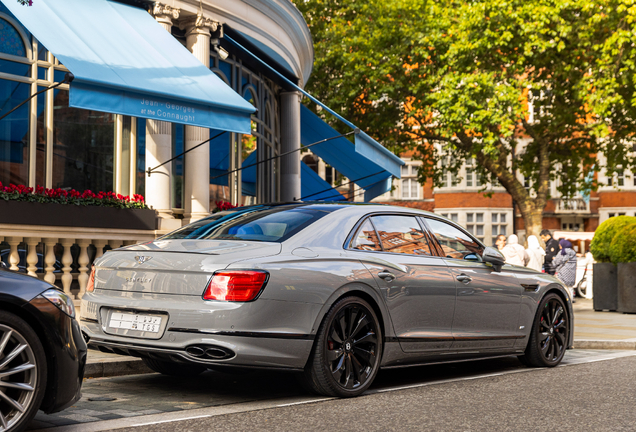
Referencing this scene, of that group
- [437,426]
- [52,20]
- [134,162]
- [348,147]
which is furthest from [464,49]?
[437,426]

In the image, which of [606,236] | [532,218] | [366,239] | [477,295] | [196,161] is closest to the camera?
[366,239]

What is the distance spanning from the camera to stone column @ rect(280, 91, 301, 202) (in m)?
18.3

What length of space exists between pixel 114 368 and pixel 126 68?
4.20 m

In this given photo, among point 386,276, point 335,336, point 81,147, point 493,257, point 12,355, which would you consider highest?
point 81,147

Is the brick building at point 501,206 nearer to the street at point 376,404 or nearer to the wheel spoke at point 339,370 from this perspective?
the street at point 376,404

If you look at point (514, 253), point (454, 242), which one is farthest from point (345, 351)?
point (514, 253)

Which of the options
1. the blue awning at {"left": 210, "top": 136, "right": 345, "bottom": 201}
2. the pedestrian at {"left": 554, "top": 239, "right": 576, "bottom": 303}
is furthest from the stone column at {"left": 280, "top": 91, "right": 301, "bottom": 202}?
the pedestrian at {"left": 554, "top": 239, "right": 576, "bottom": 303}

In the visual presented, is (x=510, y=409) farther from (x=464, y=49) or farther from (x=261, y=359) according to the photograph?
(x=464, y=49)

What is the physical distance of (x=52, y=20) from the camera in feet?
31.9

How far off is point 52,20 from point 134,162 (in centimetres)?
338

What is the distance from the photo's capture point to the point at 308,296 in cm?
539

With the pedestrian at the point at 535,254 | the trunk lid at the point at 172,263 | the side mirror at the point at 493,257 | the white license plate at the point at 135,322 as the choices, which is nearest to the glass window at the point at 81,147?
the trunk lid at the point at 172,263

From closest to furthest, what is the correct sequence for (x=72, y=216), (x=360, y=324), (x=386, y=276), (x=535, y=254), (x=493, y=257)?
(x=360, y=324)
(x=386, y=276)
(x=493, y=257)
(x=72, y=216)
(x=535, y=254)

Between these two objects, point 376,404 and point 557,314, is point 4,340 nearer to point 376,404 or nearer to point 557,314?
point 376,404
